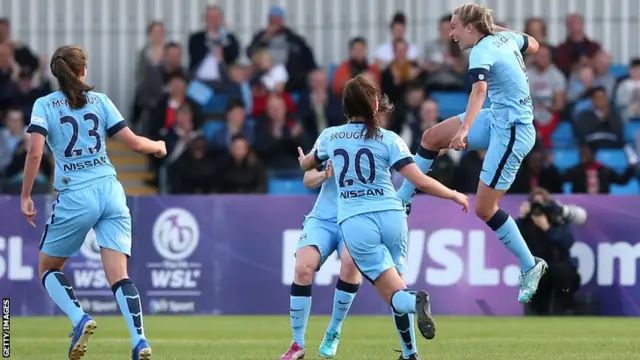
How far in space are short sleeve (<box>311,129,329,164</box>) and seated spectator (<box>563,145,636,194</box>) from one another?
8.68m

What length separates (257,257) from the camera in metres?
17.6

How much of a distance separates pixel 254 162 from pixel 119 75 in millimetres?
4594

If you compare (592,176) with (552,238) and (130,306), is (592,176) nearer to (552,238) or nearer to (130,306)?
(552,238)

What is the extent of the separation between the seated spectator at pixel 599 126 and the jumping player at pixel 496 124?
810 centimetres

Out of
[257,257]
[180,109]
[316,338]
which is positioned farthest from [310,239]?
[180,109]

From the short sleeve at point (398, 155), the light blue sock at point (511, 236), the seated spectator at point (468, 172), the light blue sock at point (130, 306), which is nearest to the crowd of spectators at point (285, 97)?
the seated spectator at point (468, 172)

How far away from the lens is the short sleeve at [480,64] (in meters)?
11.2

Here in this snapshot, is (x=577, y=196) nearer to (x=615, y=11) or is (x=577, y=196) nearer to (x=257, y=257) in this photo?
(x=257, y=257)

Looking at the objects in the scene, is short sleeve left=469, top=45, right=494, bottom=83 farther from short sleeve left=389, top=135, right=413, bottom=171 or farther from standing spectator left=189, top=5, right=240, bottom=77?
standing spectator left=189, top=5, right=240, bottom=77

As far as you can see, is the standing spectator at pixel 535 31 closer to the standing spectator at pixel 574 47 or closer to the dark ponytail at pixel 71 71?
the standing spectator at pixel 574 47

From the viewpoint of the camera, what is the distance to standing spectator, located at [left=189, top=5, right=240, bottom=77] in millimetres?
21188

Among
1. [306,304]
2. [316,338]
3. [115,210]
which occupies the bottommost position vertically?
[316,338]

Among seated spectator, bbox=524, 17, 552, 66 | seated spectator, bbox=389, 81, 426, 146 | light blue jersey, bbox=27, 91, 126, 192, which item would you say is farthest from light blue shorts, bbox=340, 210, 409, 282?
seated spectator, bbox=524, 17, 552, 66

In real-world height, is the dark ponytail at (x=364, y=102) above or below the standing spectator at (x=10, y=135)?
above
